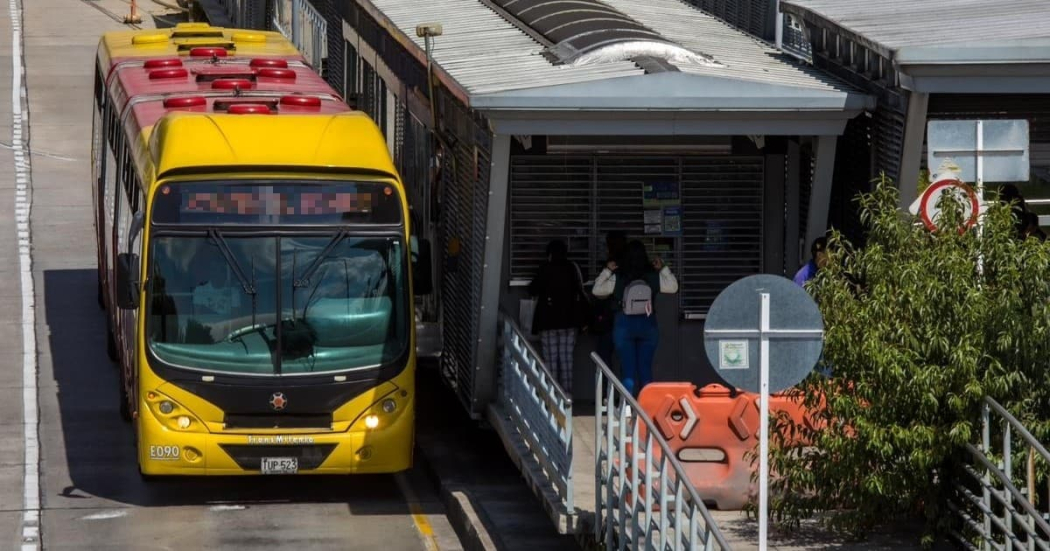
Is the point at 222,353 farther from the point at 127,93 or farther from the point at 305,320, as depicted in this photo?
the point at 127,93

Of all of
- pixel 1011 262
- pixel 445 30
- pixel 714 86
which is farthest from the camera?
pixel 445 30

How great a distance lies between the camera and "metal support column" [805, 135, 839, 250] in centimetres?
1592

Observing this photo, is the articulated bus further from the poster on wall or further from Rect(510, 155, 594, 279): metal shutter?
the poster on wall

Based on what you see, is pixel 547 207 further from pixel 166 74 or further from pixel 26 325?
pixel 26 325

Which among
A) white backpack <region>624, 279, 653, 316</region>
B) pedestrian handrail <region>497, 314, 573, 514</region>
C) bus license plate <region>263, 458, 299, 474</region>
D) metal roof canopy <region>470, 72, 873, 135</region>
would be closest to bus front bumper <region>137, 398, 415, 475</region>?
bus license plate <region>263, 458, 299, 474</region>

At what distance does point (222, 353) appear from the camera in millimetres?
16047

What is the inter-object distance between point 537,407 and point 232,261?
2812 mm

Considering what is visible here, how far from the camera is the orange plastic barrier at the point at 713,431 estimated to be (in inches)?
553

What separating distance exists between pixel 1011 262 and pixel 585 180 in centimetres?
586

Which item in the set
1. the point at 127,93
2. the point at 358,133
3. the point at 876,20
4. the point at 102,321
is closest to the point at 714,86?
the point at 876,20

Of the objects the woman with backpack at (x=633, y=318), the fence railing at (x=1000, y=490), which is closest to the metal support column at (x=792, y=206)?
the woman with backpack at (x=633, y=318)

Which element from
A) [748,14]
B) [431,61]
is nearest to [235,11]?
[748,14]

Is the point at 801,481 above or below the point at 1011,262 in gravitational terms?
below

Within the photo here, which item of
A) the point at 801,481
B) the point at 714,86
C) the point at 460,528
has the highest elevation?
the point at 714,86
